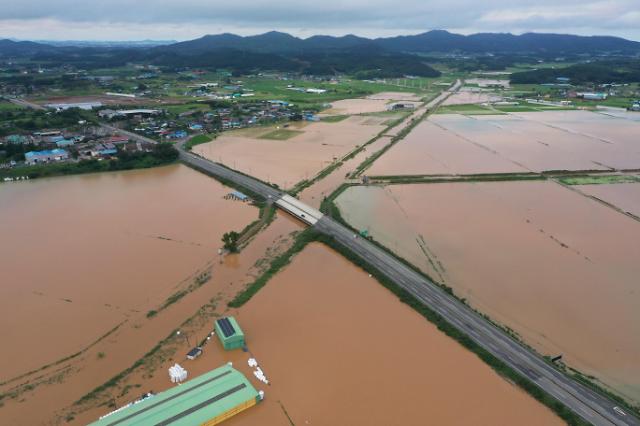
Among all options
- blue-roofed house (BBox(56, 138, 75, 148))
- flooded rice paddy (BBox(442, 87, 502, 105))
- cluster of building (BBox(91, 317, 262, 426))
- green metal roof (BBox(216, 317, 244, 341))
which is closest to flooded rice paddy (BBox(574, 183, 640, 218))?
green metal roof (BBox(216, 317, 244, 341))

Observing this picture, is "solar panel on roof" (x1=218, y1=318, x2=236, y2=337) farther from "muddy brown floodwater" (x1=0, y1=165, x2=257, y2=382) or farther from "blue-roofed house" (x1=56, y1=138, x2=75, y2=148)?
"blue-roofed house" (x1=56, y1=138, x2=75, y2=148)

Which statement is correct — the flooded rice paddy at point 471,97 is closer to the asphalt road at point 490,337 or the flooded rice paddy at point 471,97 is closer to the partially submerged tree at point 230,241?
the asphalt road at point 490,337

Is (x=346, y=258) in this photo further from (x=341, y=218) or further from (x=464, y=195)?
(x=464, y=195)

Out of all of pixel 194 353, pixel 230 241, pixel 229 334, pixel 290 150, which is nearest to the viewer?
pixel 194 353

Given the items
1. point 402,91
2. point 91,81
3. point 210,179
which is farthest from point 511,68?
point 210,179

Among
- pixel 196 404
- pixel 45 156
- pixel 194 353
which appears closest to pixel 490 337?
pixel 196 404

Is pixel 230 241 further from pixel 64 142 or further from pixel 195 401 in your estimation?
pixel 64 142

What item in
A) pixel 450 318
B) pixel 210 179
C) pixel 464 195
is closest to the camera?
pixel 450 318
